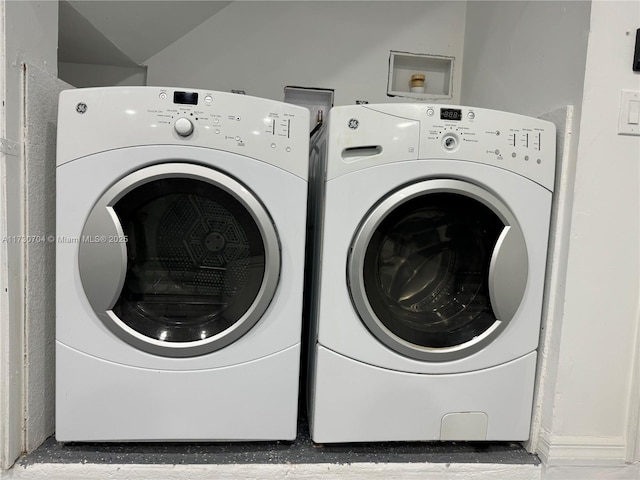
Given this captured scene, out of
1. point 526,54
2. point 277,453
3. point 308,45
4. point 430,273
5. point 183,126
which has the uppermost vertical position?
point 308,45

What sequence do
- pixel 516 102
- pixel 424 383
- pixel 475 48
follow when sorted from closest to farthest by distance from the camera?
pixel 424 383 → pixel 516 102 → pixel 475 48

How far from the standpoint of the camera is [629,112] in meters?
1.03

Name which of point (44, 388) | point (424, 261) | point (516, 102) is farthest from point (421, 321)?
point (44, 388)

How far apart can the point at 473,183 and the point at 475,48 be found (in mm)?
900

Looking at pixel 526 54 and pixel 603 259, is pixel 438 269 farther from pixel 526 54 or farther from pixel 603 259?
pixel 526 54

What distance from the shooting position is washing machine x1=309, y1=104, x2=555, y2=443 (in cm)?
105

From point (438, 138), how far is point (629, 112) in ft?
1.53

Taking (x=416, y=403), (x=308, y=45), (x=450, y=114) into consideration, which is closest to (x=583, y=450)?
(x=416, y=403)

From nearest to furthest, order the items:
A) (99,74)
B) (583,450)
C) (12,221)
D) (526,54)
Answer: (12,221) → (583,450) → (526,54) → (99,74)

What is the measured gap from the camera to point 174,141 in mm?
1006

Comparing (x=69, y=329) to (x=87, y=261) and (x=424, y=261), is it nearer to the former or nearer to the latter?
(x=87, y=261)

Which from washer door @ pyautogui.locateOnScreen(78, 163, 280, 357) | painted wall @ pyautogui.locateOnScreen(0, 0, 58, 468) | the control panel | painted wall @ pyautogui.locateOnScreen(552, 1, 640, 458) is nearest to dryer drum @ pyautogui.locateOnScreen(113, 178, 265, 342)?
washer door @ pyautogui.locateOnScreen(78, 163, 280, 357)

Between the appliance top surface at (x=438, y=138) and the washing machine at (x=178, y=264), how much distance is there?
0.11 metres

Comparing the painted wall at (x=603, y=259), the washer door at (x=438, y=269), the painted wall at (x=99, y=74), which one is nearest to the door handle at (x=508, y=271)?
the washer door at (x=438, y=269)
